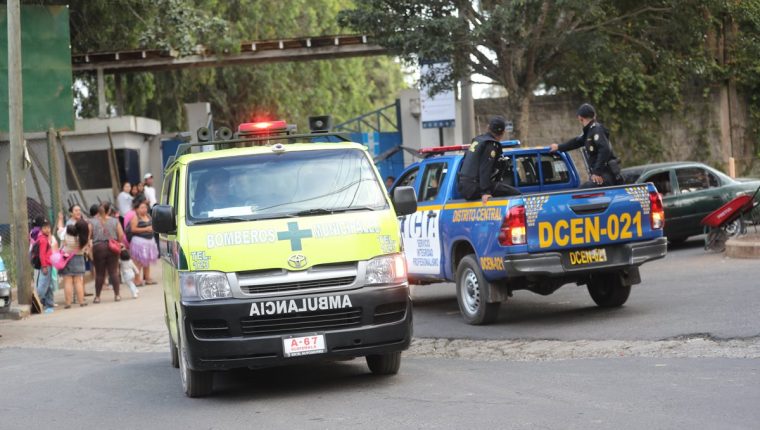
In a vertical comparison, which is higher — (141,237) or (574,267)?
(141,237)

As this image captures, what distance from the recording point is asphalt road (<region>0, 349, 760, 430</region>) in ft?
24.8

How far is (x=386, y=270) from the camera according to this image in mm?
9023

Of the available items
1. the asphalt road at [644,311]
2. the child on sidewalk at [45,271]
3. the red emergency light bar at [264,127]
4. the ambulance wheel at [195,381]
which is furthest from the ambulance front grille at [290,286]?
the child on sidewalk at [45,271]

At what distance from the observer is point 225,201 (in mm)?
9562

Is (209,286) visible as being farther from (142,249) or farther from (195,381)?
(142,249)

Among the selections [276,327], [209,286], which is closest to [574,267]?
[276,327]

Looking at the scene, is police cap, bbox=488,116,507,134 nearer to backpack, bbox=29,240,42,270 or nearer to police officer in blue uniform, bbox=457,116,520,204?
police officer in blue uniform, bbox=457,116,520,204

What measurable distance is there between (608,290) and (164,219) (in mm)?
5931

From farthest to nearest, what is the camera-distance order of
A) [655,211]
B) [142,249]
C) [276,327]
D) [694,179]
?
[142,249], [694,179], [655,211], [276,327]

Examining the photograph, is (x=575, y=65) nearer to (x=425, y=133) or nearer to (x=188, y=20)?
(x=425, y=133)

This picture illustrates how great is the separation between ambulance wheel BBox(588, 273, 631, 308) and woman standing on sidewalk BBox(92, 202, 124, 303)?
9371 millimetres

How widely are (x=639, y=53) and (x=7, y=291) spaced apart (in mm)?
16390

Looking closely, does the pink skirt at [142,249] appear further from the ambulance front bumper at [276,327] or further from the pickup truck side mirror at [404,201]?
the ambulance front bumper at [276,327]

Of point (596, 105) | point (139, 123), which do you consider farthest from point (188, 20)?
point (596, 105)
